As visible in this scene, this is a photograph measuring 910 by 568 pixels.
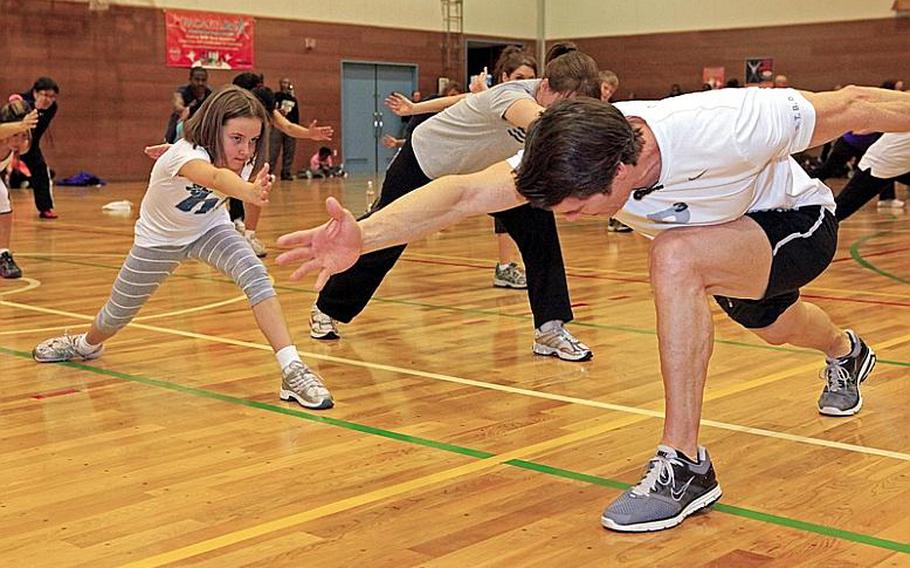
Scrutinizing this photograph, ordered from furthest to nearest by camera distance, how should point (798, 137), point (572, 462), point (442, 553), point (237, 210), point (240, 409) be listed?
point (237, 210), point (240, 409), point (572, 462), point (798, 137), point (442, 553)

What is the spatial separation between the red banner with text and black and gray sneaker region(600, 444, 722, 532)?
1829 centimetres

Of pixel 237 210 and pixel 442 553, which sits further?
pixel 237 210

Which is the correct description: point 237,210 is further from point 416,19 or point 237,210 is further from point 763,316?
point 416,19

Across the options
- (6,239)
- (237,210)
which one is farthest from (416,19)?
(6,239)

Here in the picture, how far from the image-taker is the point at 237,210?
959 centimetres

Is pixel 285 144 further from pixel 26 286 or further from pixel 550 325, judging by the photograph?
pixel 550 325

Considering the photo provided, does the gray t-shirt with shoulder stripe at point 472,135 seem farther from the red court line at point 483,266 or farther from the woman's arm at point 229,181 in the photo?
the red court line at point 483,266

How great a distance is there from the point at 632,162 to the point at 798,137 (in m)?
0.51

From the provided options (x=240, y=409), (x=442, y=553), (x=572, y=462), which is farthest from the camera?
(x=240, y=409)

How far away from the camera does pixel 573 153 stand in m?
2.60

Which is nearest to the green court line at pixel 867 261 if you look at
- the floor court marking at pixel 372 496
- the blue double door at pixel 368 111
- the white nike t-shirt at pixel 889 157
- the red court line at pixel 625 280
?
the red court line at pixel 625 280

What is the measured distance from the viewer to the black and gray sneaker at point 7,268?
7.46 metres

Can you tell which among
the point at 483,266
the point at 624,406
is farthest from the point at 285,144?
the point at 624,406

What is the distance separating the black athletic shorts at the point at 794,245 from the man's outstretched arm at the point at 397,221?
2.51 ft
